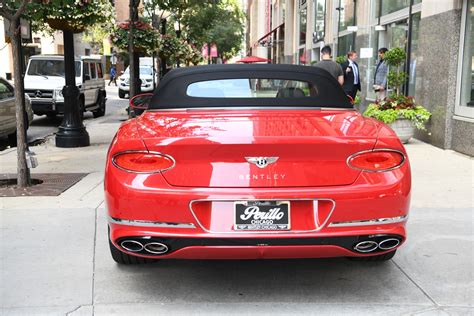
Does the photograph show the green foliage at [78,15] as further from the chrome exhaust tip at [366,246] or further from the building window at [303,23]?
the building window at [303,23]

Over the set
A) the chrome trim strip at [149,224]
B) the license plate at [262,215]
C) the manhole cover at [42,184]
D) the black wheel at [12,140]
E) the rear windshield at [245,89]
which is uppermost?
the rear windshield at [245,89]

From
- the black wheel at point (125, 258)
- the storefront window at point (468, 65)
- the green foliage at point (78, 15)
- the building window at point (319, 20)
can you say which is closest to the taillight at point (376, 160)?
the black wheel at point (125, 258)

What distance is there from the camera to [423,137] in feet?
35.4

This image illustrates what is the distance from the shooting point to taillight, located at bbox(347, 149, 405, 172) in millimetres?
3277

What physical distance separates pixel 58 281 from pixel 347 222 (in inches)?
82.4

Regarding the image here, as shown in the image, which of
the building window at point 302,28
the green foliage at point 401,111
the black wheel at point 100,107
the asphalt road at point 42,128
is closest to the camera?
the green foliage at point 401,111

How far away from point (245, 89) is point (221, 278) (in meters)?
1.61

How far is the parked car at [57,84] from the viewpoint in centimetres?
1536

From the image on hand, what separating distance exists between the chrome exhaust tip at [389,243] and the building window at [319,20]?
19.1 m

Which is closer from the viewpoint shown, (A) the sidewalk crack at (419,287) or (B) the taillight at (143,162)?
(B) the taillight at (143,162)

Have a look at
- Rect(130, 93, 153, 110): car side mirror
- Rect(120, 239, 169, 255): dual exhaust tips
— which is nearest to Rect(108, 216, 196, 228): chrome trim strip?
Rect(120, 239, 169, 255): dual exhaust tips

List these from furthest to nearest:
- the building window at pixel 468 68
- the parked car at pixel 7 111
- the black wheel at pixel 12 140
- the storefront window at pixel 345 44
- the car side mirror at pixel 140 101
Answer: the storefront window at pixel 345 44 → the black wheel at pixel 12 140 → the parked car at pixel 7 111 → the building window at pixel 468 68 → the car side mirror at pixel 140 101

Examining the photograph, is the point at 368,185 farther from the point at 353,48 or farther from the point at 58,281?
the point at 353,48

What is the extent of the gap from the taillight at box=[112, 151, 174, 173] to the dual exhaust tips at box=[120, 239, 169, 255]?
17.4 inches
